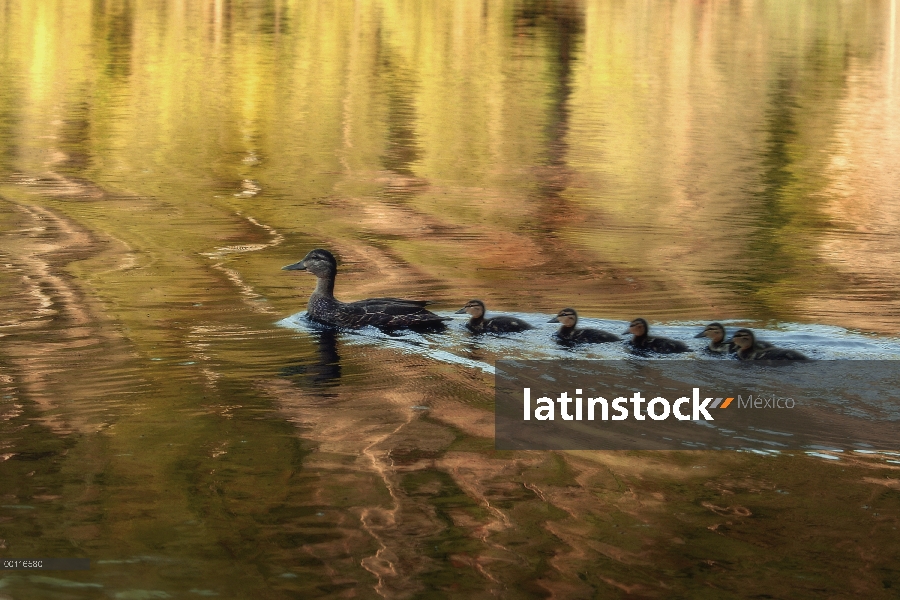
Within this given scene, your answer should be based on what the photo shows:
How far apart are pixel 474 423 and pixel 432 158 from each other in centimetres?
1367

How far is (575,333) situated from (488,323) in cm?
77

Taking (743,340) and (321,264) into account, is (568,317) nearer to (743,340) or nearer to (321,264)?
(743,340)

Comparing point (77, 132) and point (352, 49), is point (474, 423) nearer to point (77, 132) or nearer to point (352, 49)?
point (77, 132)

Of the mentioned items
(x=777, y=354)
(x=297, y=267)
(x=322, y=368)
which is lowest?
(x=322, y=368)

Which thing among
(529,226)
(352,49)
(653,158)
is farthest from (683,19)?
(529,226)

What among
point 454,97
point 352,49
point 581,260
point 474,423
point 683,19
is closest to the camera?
point 474,423

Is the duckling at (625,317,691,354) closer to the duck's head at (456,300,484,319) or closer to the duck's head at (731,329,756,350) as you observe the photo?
the duck's head at (731,329,756,350)

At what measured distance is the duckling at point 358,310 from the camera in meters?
11.4

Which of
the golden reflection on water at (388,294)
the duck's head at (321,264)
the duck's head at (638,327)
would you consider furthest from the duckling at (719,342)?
the duck's head at (321,264)

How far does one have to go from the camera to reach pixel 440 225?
16.8 meters

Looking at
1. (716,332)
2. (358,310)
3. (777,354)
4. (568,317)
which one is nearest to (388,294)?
(358,310)

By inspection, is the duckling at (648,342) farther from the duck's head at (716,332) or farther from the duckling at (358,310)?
the duckling at (358,310)

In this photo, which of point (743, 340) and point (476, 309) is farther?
point (476, 309)

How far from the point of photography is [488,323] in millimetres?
11328
